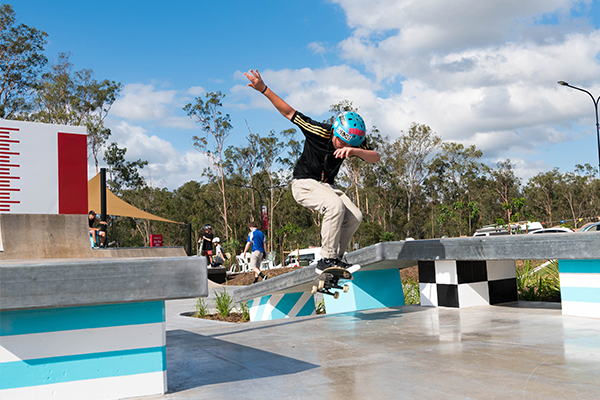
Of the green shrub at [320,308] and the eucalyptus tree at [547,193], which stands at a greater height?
the eucalyptus tree at [547,193]

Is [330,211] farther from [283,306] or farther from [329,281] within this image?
[283,306]

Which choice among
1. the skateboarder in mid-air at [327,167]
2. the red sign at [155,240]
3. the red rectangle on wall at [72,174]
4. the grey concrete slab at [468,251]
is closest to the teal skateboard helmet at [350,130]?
the skateboarder in mid-air at [327,167]

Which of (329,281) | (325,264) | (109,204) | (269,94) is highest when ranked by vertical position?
(109,204)

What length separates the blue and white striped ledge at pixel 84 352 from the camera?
2504 millimetres

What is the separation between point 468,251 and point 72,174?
4126mm

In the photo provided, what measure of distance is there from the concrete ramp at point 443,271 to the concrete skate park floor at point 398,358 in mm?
592

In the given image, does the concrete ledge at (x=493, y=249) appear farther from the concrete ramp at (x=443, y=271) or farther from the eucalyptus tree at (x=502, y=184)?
the eucalyptus tree at (x=502, y=184)

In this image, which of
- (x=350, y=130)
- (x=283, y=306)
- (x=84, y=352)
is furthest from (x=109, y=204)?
(x=84, y=352)

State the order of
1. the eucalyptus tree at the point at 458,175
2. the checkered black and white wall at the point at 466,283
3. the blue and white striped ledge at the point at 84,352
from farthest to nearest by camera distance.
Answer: the eucalyptus tree at the point at 458,175 < the checkered black and white wall at the point at 466,283 < the blue and white striped ledge at the point at 84,352

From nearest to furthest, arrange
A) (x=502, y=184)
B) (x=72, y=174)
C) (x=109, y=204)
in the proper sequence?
(x=72, y=174)
(x=109, y=204)
(x=502, y=184)

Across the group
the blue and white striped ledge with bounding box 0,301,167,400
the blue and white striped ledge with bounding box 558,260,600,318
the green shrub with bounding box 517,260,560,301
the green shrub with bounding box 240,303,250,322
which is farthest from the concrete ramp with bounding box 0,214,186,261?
the green shrub with bounding box 517,260,560,301

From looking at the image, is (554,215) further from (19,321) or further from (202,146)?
(19,321)

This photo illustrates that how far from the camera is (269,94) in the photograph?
191 inches

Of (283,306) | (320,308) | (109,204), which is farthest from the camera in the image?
(109,204)
